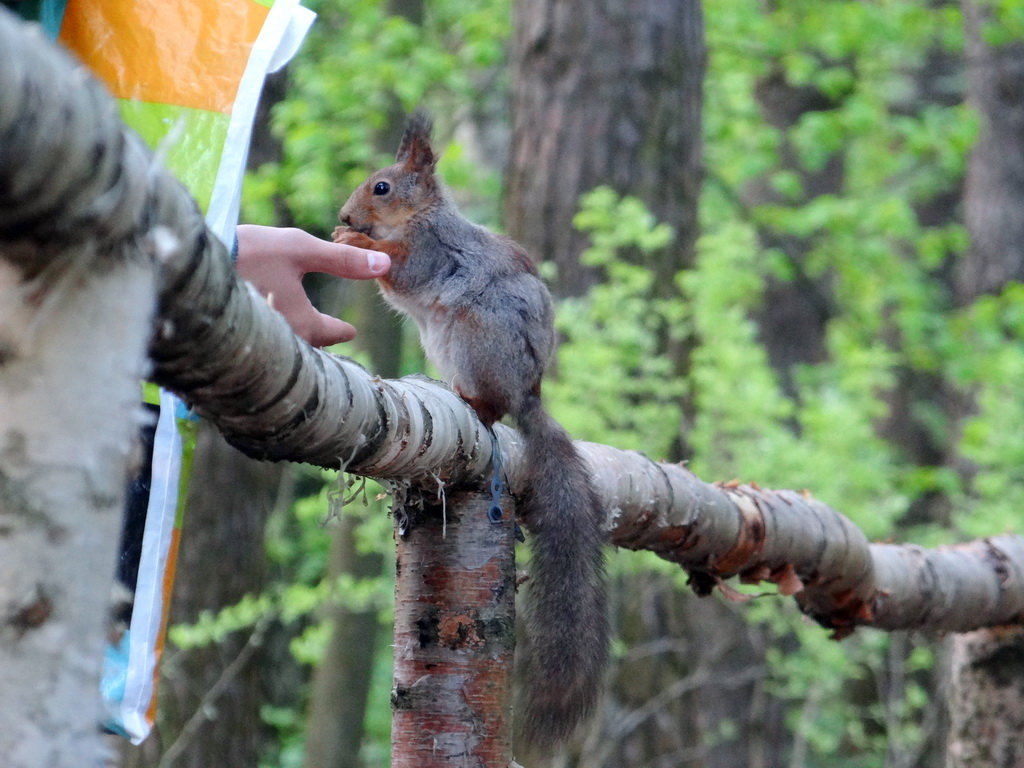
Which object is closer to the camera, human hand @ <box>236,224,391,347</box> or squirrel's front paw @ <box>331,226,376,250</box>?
human hand @ <box>236,224,391,347</box>

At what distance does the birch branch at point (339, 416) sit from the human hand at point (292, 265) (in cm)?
13

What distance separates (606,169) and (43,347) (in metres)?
3.39

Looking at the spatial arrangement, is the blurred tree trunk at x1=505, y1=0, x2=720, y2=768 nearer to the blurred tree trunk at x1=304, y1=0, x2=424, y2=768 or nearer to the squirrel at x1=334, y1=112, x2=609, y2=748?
the blurred tree trunk at x1=304, y1=0, x2=424, y2=768

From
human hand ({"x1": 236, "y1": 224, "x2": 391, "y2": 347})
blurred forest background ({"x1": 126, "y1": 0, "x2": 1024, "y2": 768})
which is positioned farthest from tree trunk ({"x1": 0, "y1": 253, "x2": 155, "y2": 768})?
blurred forest background ({"x1": 126, "y1": 0, "x2": 1024, "y2": 768})

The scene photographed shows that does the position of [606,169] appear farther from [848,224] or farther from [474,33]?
[848,224]

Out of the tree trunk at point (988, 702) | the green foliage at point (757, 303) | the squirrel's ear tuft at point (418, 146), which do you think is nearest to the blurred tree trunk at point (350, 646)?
the green foliage at point (757, 303)

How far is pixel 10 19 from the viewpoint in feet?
1.58

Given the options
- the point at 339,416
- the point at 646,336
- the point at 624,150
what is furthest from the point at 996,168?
the point at 339,416

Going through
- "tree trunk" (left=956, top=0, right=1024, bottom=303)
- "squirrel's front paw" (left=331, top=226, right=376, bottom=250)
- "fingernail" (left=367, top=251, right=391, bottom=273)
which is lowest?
"fingernail" (left=367, top=251, right=391, bottom=273)

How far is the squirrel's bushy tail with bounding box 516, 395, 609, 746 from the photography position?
4.25 feet

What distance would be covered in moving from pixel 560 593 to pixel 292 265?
0.52 metres

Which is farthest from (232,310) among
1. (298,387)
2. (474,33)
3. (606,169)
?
(474,33)

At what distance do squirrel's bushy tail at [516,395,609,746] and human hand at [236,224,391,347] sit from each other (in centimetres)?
38

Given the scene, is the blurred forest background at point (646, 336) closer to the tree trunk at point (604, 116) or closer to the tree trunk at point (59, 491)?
the tree trunk at point (604, 116)
